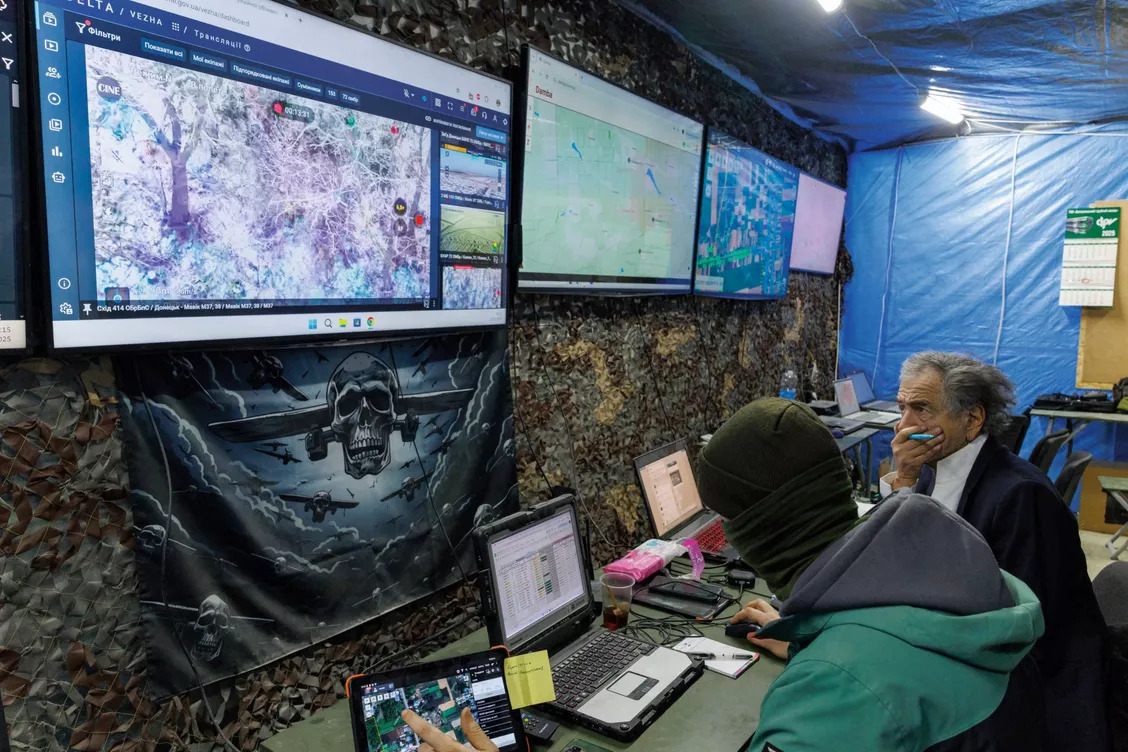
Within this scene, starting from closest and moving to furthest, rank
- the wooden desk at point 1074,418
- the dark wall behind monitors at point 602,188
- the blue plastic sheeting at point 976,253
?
the dark wall behind monitors at point 602,188, the wooden desk at point 1074,418, the blue plastic sheeting at point 976,253

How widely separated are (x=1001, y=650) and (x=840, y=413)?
12.4 feet

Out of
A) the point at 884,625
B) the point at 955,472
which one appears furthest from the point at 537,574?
the point at 955,472

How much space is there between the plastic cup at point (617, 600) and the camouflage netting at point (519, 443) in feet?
1.40

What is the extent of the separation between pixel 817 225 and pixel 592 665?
12.4 ft

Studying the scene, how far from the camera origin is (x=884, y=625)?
2.97 feet

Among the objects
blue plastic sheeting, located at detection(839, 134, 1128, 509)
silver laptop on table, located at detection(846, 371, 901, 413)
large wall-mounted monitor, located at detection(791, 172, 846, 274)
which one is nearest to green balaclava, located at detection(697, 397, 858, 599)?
large wall-mounted monitor, located at detection(791, 172, 846, 274)

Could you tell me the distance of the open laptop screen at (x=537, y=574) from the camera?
1573mm

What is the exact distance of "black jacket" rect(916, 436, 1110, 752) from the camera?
147 cm

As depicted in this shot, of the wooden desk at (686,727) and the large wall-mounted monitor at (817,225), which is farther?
the large wall-mounted monitor at (817,225)

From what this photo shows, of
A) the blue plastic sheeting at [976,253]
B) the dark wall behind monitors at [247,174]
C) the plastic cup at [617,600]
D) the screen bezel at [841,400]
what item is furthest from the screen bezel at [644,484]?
the blue plastic sheeting at [976,253]

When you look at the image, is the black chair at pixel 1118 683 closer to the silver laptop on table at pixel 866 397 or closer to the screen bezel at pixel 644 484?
the screen bezel at pixel 644 484

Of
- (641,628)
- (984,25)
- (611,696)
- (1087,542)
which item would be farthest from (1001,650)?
(1087,542)

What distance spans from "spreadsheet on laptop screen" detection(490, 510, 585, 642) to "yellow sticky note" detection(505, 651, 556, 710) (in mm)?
168

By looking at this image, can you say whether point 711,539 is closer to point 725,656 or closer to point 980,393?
point 725,656
